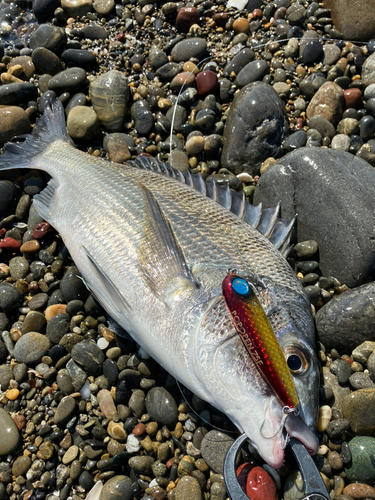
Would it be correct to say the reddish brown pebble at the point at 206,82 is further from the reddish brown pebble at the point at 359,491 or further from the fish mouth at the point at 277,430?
the reddish brown pebble at the point at 359,491

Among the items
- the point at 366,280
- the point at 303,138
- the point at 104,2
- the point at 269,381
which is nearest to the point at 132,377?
the point at 269,381

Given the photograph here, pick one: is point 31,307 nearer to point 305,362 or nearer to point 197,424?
point 197,424

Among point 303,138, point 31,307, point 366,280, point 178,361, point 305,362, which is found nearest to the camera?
point 305,362

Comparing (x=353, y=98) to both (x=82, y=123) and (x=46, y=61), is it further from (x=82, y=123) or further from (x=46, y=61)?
(x=46, y=61)

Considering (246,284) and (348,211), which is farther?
(348,211)

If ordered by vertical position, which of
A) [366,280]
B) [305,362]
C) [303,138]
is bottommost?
[366,280]

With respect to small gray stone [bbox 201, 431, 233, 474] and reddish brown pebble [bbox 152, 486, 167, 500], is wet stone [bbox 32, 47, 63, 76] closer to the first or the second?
small gray stone [bbox 201, 431, 233, 474]

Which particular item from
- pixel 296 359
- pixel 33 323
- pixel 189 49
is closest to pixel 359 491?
pixel 296 359
